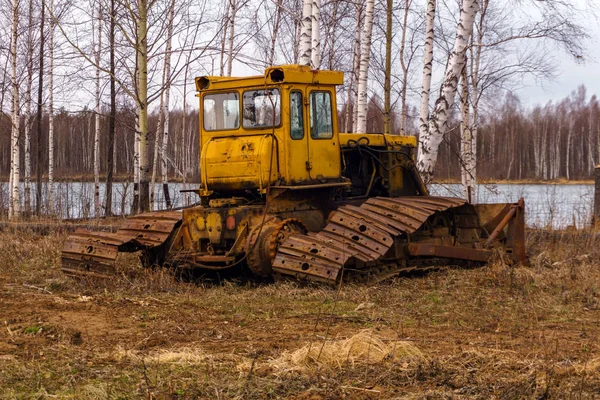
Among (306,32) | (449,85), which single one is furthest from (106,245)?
(449,85)

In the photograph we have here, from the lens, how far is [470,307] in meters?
8.84

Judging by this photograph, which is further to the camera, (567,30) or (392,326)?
(567,30)

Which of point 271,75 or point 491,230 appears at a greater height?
point 271,75

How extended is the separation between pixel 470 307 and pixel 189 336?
3260 millimetres

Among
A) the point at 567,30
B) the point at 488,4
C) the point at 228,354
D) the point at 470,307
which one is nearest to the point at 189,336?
the point at 228,354

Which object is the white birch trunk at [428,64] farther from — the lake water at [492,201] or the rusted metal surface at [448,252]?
the rusted metal surface at [448,252]

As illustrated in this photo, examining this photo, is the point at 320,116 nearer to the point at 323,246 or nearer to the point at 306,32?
the point at 323,246

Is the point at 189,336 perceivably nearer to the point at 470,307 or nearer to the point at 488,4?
the point at 470,307

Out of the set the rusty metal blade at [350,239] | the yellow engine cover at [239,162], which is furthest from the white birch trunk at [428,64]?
the yellow engine cover at [239,162]

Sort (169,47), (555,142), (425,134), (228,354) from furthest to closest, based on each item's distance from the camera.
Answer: (555,142)
(169,47)
(425,134)
(228,354)

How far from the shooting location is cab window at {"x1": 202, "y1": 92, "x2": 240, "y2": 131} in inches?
438

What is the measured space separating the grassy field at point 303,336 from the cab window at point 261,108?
2.20m

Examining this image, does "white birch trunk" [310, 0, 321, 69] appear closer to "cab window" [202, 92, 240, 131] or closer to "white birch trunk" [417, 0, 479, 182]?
"white birch trunk" [417, 0, 479, 182]

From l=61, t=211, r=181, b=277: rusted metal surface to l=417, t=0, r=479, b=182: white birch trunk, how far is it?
537 centimetres
